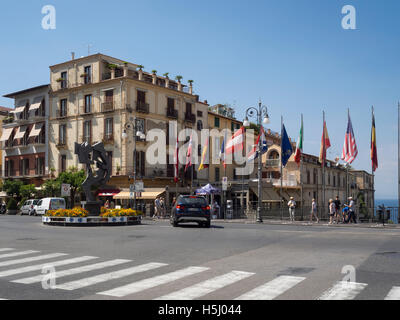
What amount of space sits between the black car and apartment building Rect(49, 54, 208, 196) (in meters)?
21.1

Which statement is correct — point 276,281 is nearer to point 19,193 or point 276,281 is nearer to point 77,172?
point 77,172

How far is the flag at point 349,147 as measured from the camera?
101 feet

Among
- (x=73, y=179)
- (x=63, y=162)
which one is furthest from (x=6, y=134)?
(x=73, y=179)

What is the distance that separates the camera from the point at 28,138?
53.8 metres

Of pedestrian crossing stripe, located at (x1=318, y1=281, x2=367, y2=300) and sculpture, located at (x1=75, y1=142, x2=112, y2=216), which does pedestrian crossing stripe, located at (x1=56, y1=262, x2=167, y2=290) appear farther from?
sculpture, located at (x1=75, y1=142, x2=112, y2=216)

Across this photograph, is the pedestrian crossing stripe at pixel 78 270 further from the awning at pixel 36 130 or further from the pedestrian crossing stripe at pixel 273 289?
the awning at pixel 36 130

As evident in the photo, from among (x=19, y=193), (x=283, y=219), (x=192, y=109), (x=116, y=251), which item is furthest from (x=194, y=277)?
(x=19, y=193)

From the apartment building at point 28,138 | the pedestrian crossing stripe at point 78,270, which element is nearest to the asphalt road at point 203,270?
the pedestrian crossing stripe at point 78,270

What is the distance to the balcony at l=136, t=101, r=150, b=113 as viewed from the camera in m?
45.4

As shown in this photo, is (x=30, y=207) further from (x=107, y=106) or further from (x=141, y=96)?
(x=141, y=96)

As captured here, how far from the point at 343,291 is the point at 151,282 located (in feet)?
10.9

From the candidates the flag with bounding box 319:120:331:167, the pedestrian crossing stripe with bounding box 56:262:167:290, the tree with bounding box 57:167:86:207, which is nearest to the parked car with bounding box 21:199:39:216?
the tree with bounding box 57:167:86:207
